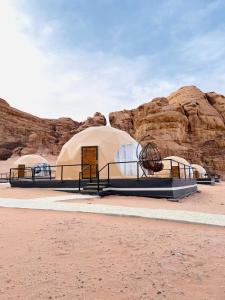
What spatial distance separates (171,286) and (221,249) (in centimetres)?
193

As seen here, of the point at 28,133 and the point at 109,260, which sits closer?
the point at 109,260

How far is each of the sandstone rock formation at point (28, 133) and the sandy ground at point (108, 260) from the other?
75.8m

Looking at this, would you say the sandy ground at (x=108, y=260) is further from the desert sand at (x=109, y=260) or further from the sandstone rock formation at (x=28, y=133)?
the sandstone rock formation at (x=28, y=133)

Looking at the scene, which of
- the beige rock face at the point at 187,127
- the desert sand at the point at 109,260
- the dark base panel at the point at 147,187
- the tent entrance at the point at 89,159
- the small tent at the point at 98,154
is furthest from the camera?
the beige rock face at the point at 187,127

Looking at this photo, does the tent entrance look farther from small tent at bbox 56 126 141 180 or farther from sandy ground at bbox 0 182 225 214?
sandy ground at bbox 0 182 225 214

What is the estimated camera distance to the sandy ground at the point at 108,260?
143 inches

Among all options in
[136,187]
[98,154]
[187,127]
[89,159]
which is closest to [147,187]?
[136,187]

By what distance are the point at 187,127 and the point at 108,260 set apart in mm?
65891

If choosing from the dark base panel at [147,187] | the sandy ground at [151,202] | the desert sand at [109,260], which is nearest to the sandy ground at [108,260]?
the desert sand at [109,260]

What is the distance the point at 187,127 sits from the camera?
223 ft

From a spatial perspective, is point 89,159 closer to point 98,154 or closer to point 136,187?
point 98,154

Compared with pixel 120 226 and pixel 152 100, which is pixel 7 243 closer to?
pixel 120 226

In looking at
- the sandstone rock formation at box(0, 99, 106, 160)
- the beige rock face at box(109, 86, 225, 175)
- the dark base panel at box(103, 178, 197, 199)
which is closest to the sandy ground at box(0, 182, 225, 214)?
the dark base panel at box(103, 178, 197, 199)

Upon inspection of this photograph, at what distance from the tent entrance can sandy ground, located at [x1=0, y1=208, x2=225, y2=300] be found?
40.2 ft
